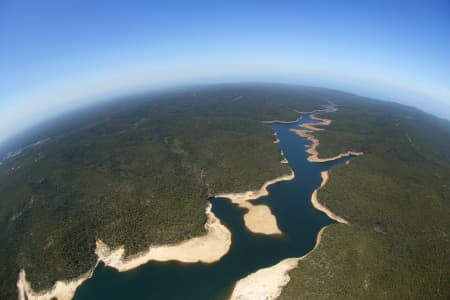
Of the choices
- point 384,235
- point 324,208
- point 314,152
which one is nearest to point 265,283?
point 324,208

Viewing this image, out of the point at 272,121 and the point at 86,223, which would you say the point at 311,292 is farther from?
the point at 272,121

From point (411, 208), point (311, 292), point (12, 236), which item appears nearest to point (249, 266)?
point (311, 292)

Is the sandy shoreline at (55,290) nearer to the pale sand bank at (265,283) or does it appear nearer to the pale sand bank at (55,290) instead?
the pale sand bank at (55,290)

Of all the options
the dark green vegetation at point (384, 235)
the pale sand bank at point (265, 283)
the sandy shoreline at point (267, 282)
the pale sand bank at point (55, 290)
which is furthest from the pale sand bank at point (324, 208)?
the pale sand bank at point (55, 290)

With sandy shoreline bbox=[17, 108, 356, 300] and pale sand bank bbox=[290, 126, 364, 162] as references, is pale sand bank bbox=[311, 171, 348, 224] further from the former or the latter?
pale sand bank bbox=[290, 126, 364, 162]

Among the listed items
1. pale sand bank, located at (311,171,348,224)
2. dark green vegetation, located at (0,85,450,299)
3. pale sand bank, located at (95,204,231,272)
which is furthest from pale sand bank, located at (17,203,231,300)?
pale sand bank, located at (311,171,348,224)

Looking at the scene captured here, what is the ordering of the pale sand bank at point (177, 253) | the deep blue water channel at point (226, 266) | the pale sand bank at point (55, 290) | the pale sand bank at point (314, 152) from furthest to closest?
1. the pale sand bank at point (314, 152)
2. the pale sand bank at point (177, 253)
3. the pale sand bank at point (55, 290)
4. the deep blue water channel at point (226, 266)

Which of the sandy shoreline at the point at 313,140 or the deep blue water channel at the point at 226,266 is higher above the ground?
the sandy shoreline at the point at 313,140
